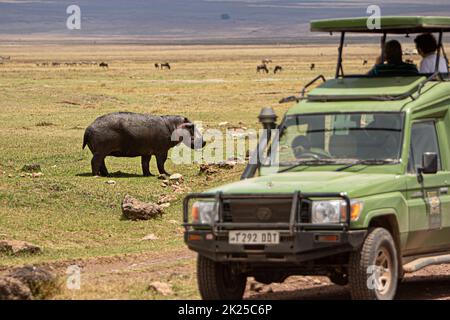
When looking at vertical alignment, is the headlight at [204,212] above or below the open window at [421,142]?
below

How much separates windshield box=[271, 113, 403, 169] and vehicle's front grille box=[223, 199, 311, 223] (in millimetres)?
1157

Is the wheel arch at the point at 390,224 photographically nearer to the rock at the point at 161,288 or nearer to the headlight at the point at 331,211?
the headlight at the point at 331,211

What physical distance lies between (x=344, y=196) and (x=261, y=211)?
0.75m

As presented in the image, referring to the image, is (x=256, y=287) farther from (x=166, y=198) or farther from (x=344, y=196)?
(x=166, y=198)

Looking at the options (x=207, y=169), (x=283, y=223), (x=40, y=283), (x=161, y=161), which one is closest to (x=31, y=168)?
(x=161, y=161)

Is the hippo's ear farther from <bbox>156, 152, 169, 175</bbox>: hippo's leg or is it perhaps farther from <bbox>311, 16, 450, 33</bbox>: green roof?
Result: <bbox>311, 16, 450, 33</bbox>: green roof

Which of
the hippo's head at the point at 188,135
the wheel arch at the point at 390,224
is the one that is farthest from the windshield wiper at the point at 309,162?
the hippo's head at the point at 188,135

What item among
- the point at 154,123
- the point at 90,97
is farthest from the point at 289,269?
the point at 90,97

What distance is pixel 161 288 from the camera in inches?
412

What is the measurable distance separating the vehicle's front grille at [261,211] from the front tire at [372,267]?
1.64 feet

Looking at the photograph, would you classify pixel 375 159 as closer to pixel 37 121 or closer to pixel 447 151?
pixel 447 151

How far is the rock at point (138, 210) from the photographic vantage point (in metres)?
16.7

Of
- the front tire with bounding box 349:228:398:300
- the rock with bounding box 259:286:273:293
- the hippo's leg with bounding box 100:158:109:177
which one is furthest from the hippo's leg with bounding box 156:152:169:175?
the front tire with bounding box 349:228:398:300

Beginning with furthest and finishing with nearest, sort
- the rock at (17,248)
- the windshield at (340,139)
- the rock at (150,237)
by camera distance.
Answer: the rock at (150,237) → the rock at (17,248) → the windshield at (340,139)
